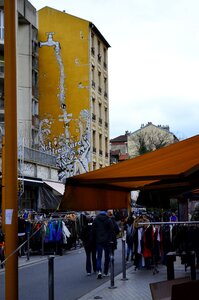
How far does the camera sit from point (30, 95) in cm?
4647

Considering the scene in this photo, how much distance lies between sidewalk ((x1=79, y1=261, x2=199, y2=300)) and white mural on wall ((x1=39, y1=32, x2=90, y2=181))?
33695 mm

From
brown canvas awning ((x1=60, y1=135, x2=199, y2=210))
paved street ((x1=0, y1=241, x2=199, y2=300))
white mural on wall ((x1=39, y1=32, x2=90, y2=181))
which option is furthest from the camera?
white mural on wall ((x1=39, y1=32, x2=90, y2=181))

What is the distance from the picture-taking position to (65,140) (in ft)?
167

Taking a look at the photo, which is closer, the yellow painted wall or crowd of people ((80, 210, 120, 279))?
crowd of people ((80, 210, 120, 279))

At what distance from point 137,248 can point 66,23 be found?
38.4 metres

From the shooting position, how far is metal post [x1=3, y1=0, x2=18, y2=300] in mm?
7324

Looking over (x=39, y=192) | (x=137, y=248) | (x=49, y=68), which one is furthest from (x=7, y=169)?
(x=49, y=68)

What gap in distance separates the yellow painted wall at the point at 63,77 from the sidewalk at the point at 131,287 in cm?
3486

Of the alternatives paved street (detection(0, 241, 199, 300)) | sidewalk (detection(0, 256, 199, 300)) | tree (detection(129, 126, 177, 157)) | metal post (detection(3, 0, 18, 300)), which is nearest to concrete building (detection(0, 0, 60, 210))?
paved street (detection(0, 241, 199, 300))

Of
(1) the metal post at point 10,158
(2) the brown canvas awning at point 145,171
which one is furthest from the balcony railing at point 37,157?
(2) the brown canvas awning at point 145,171

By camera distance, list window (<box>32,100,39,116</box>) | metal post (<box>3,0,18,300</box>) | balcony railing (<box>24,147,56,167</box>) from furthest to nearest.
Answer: window (<box>32,100,39,116</box>) → balcony railing (<box>24,147,56,167</box>) → metal post (<box>3,0,18,300</box>)

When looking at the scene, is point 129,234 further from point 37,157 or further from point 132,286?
point 37,157

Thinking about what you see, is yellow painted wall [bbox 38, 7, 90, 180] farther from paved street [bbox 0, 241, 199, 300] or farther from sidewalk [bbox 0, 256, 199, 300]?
sidewalk [bbox 0, 256, 199, 300]

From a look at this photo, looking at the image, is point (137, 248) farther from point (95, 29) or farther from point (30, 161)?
point (95, 29)
